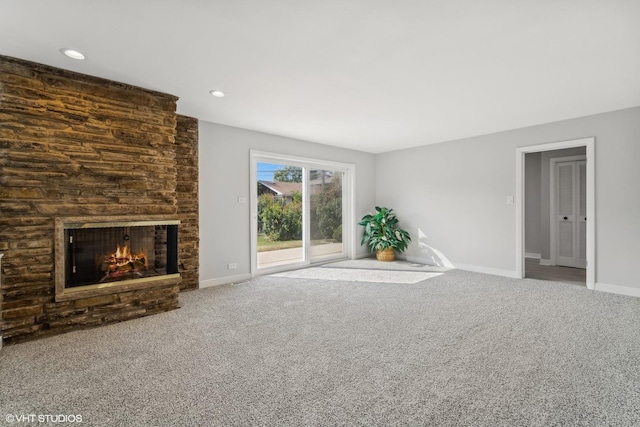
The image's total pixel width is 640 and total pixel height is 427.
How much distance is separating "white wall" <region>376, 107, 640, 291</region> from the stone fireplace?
15.6 ft

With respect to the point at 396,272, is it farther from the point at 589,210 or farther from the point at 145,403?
the point at 145,403

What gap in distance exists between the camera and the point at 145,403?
→ 1808mm

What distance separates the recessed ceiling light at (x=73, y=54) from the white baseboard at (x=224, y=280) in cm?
299

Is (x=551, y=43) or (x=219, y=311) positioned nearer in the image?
(x=551, y=43)

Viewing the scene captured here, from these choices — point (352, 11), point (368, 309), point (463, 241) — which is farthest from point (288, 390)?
point (463, 241)

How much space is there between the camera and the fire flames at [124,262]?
10.5 ft

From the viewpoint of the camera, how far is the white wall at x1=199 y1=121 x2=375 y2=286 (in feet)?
14.7

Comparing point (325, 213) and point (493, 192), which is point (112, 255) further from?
point (493, 192)

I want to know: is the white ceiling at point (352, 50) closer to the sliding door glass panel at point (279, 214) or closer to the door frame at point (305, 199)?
the door frame at point (305, 199)

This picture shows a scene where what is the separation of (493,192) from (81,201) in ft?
19.2

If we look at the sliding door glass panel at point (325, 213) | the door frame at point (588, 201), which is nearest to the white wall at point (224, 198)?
the sliding door glass panel at point (325, 213)

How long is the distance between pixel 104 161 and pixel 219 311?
6.46 ft

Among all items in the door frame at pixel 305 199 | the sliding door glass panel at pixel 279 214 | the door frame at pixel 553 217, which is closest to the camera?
the door frame at pixel 305 199

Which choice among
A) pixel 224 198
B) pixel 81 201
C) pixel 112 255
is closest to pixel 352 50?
pixel 81 201
